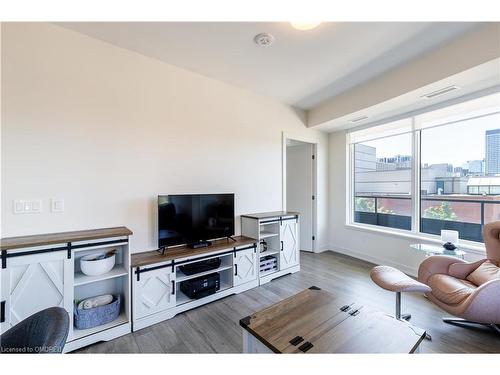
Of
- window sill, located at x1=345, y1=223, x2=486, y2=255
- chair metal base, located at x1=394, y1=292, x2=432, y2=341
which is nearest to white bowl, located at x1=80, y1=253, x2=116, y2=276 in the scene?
chair metal base, located at x1=394, y1=292, x2=432, y2=341

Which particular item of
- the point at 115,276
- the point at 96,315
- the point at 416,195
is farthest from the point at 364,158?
the point at 96,315

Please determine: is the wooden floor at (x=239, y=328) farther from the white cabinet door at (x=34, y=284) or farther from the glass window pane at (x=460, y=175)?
the glass window pane at (x=460, y=175)

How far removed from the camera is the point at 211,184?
116 inches

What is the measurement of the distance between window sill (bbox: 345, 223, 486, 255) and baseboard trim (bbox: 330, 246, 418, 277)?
17.9 inches

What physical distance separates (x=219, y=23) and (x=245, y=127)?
149 cm

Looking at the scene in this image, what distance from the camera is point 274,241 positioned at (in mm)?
3363

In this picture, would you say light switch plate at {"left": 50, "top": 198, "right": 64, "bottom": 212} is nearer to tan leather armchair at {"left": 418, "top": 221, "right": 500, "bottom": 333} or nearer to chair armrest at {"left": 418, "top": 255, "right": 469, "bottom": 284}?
tan leather armchair at {"left": 418, "top": 221, "right": 500, "bottom": 333}

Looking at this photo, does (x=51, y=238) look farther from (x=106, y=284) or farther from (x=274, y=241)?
(x=274, y=241)

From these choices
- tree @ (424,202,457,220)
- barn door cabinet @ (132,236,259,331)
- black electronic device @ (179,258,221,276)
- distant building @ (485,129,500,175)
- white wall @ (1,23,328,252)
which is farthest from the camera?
tree @ (424,202,457,220)

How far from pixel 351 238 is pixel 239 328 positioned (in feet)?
9.76

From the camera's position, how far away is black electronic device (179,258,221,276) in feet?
7.98

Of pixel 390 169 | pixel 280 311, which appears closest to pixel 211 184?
pixel 280 311

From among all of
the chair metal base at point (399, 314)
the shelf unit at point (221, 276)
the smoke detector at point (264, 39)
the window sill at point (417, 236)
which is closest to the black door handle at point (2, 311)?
the shelf unit at point (221, 276)
